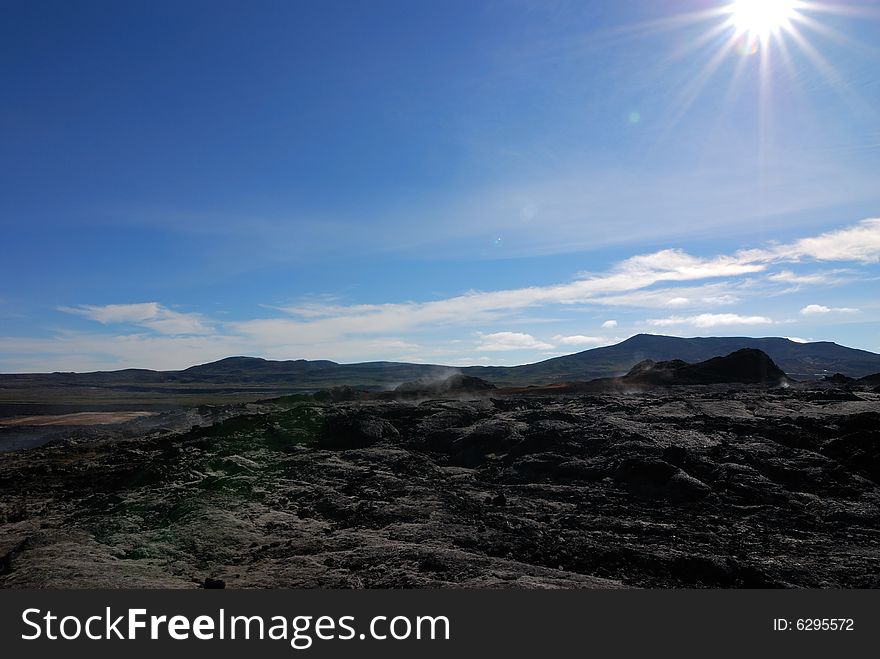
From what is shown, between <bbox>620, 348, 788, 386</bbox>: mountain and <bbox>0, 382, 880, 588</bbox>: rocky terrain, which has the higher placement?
<bbox>620, 348, 788, 386</bbox>: mountain

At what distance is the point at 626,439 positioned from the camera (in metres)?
17.2

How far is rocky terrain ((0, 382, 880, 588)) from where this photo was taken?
8.25 meters

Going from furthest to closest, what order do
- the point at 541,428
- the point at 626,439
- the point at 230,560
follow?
the point at 541,428 < the point at 626,439 < the point at 230,560

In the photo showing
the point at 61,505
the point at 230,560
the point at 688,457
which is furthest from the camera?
the point at 688,457

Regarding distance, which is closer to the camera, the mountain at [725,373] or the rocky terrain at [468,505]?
the rocky terrain at [468,505]

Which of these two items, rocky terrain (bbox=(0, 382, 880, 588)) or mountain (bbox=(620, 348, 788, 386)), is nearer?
rocky terrain (bbox=(0, 382, 880, 588))

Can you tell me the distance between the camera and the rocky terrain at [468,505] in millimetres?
8250

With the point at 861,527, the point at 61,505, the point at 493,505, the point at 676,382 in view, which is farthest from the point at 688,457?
the point at 676,382

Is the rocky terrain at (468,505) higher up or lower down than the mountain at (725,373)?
lower down

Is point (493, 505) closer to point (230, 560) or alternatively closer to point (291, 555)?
point (291, 555)

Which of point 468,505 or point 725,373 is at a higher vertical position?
point 725,373

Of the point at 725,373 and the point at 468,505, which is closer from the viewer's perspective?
the point at 468,505

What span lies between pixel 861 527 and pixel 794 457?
5.06 metres

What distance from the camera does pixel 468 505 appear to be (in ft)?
41.0
